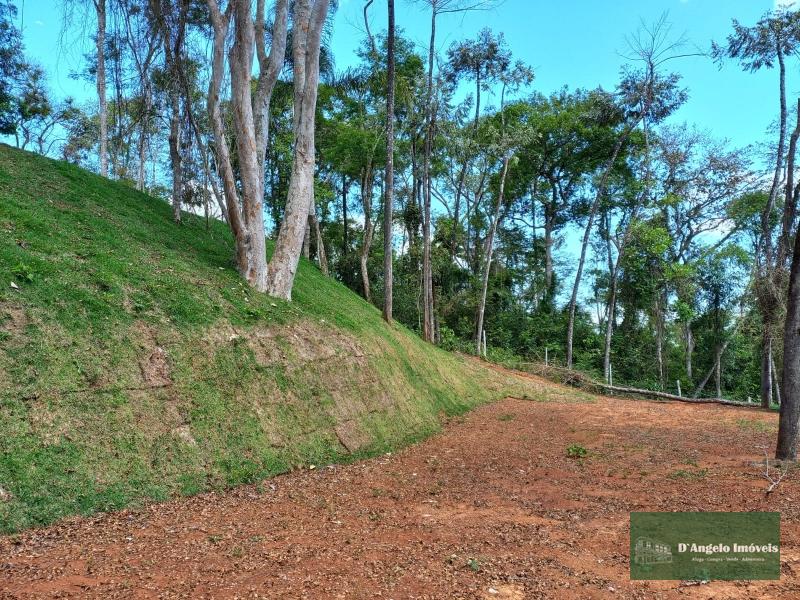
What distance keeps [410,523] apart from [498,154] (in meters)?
19.6

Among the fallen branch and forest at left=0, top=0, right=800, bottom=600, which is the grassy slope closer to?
forest at left=0, top=0, right=800, bottom=600

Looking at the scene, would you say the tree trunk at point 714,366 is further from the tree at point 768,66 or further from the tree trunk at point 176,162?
the tree trunk at point 176,162

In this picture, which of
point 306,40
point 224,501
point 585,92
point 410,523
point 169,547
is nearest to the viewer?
point 169,547

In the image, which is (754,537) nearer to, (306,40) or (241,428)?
(241,428)

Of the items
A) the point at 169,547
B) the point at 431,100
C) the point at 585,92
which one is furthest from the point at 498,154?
the point at 169,547

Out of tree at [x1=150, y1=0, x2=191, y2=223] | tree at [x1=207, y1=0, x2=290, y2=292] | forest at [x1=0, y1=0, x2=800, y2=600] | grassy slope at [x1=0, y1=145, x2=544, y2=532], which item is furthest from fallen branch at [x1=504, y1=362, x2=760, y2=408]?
tree at [x1=150, y1=0, x2=191, y2=223]

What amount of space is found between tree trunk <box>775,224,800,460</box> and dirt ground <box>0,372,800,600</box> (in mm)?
434

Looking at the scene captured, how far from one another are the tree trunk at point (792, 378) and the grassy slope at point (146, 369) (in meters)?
4.83

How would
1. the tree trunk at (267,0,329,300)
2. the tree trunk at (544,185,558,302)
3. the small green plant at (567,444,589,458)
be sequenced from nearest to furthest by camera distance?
the small green plant at (567,444,589,458)
the tree trunk at (267,0,329,300)
the tree trunk at (544,185,558,302)

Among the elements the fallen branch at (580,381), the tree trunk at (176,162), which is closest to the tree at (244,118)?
the tree trunk at (176,162)

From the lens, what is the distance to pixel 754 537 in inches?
129

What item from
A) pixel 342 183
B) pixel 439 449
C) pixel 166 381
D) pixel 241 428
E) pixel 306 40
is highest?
pixel 342 183

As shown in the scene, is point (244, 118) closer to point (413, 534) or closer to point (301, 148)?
point (301, 148)

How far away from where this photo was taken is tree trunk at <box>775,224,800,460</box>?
5.63 meters
